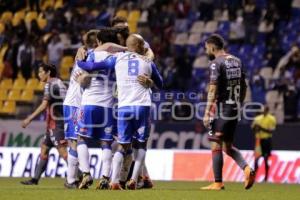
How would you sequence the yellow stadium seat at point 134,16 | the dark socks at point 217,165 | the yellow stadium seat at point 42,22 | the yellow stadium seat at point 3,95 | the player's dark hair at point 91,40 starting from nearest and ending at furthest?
1. the dark socks at point 217,165
2. the player's dark hair at point 91,40
3. the yellow stadium seat at point 3,95
4. the yellow stadium seat at point 134,16
5. the yellow stadium seat at point 42,22

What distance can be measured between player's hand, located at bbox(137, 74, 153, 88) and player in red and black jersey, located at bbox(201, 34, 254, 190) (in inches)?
40.4

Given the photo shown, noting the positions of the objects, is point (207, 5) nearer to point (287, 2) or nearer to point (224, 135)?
point (287, 2)

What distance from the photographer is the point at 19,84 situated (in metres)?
31.0

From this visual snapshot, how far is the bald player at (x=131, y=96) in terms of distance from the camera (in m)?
15.0

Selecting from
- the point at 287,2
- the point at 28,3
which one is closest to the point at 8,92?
the point at 28,3

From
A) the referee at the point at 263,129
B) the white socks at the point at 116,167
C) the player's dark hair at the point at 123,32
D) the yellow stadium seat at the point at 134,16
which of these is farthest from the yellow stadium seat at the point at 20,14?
the white socks at the point at 116,167

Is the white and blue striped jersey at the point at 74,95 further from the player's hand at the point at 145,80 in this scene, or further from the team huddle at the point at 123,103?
the player's hand at the point at 145,80

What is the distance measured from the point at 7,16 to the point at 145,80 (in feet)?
65.7

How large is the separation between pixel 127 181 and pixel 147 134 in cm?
92

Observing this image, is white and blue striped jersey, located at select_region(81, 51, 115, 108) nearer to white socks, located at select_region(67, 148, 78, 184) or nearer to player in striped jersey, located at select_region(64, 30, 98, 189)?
player in striped jersey, located at select_region(64, 30, 98, 189)

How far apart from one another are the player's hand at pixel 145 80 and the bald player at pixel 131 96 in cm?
4

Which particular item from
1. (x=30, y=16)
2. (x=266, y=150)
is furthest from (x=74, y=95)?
(x=30, y=16)

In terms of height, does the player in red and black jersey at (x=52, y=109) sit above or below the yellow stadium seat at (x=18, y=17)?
below

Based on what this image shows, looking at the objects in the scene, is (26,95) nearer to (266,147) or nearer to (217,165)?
(266,147)
